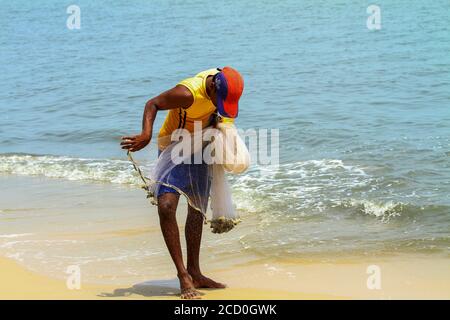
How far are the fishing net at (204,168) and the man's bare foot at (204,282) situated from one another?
311mm

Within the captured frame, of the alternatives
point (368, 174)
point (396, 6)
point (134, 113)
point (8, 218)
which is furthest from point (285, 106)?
point (396, 6)

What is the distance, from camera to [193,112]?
14.8 ft

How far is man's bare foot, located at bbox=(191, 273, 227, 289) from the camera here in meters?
4.76

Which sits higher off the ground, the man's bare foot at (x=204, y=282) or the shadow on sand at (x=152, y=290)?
the man's bare foot at (x=204, y=282)

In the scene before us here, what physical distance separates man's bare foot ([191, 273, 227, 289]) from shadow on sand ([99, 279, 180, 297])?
0.40ft

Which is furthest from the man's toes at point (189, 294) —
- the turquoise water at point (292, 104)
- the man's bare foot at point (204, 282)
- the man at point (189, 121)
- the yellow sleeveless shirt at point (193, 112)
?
the turquoise water at point (292, 104)

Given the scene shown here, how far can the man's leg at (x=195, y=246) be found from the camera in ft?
15.6

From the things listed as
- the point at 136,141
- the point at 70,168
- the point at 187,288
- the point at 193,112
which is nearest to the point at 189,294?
the point at 187,288

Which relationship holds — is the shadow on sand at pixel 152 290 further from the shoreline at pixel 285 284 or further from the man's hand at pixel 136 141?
the man's hand at pixel 136 141

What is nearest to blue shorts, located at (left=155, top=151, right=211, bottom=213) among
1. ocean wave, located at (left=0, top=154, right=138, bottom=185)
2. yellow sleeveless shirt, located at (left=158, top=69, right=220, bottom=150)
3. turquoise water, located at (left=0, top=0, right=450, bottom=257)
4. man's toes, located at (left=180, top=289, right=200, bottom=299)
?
yellow sleeveless shirt, located at (left=158, top=69, right=220, bottom=150)

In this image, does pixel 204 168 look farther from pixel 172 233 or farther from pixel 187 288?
pixel 187 288

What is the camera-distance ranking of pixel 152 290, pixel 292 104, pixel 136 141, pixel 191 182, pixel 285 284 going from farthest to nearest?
1. pixel 292 104
2. pixel 285 284
3. pixel 152 290
4. pixel 191 182
5. pixel 136 141

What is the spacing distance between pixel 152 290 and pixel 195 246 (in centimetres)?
37

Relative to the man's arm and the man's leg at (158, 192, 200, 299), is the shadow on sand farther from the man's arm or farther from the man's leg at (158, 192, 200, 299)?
the man's arm
